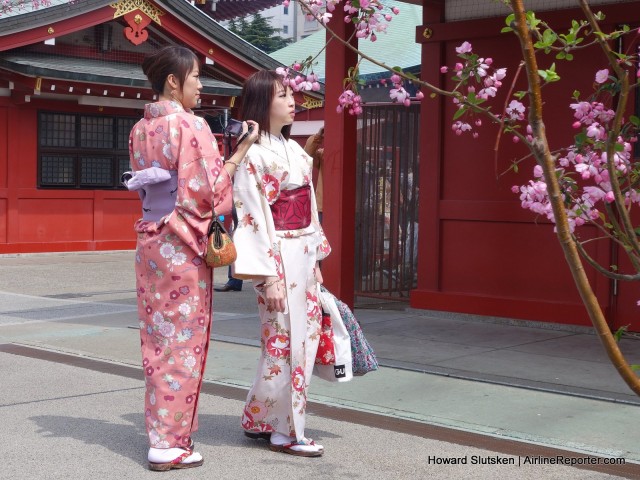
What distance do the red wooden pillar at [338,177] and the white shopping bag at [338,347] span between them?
11.7 ft

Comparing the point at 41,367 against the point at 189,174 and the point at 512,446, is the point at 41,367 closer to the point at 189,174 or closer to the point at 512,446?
the point at 189,174

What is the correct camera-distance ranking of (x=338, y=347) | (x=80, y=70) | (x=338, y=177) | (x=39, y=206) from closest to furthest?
(x=338, y=347), (x=338, y=177), (x=80, y=70), (x=39, y=206)

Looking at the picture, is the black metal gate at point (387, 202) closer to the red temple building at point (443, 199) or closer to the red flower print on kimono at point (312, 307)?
the red temple building at point (443, 199)

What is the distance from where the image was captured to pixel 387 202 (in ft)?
31.1

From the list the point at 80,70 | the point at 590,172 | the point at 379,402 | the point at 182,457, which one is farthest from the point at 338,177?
the point at 80,70

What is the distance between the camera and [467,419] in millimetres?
4969

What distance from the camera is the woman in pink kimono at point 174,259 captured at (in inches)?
162

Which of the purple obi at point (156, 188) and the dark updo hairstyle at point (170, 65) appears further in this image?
the dark updo hairstyle at point (170, 65)

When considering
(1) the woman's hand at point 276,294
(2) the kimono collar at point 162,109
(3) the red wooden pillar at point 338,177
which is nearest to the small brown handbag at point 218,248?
(1) the woman's hand at point 276,294

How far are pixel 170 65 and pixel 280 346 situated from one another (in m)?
1.33

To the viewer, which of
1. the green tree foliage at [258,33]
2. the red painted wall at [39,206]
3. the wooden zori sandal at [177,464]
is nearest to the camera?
the wooden zori sandal at [177,464]

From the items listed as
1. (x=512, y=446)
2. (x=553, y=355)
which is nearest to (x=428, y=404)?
(x=512, y=446)

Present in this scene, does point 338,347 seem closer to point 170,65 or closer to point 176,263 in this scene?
point 176,263

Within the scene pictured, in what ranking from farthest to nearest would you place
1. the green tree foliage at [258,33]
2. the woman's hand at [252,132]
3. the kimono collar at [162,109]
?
1. the green tree foliage at [258,33]
2. the woman's hand at [252,132]
3. the kimono collar at [162,109]
